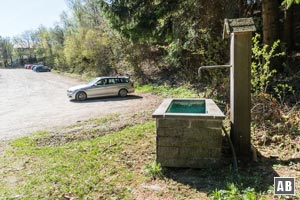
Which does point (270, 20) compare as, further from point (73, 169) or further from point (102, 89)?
point (102, 89)

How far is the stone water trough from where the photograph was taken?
3723mm

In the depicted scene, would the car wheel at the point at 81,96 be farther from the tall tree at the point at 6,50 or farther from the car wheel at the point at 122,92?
the tall tree at the point at 6,50

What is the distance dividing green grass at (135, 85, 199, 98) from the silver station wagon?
141 cm

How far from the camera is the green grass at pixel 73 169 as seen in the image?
12.0 feet

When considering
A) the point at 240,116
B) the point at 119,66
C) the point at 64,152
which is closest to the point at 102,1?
the point at 64,152

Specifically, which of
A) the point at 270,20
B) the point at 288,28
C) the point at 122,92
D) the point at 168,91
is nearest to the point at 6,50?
the point at 122,92

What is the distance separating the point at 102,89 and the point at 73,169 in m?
10.3

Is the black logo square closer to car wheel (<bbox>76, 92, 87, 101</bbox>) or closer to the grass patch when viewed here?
the grass patch

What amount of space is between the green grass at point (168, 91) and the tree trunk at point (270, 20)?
150 inches

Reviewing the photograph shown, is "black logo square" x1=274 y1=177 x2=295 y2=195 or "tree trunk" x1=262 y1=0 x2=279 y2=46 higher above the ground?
"tree trunk" x1=262 y1=0 x2=279 y2=46

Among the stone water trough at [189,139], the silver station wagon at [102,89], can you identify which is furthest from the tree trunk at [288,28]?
the silver station wagon at [102,89]

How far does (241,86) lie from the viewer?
13.3 feet

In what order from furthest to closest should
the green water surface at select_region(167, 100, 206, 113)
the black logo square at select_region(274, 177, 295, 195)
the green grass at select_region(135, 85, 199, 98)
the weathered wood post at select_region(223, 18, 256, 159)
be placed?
the green grass at select_region(135, 85, 199, 98) → the green water surface at select_region(167, 100, 206, 113) → the weathered wood post at select_region(223, 18, 256, 159) → the black logo square at select_region(274, 177, 295, 195)

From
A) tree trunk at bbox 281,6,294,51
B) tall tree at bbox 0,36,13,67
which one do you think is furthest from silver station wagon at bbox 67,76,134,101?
tall tree at bbox 0,36,13,67
